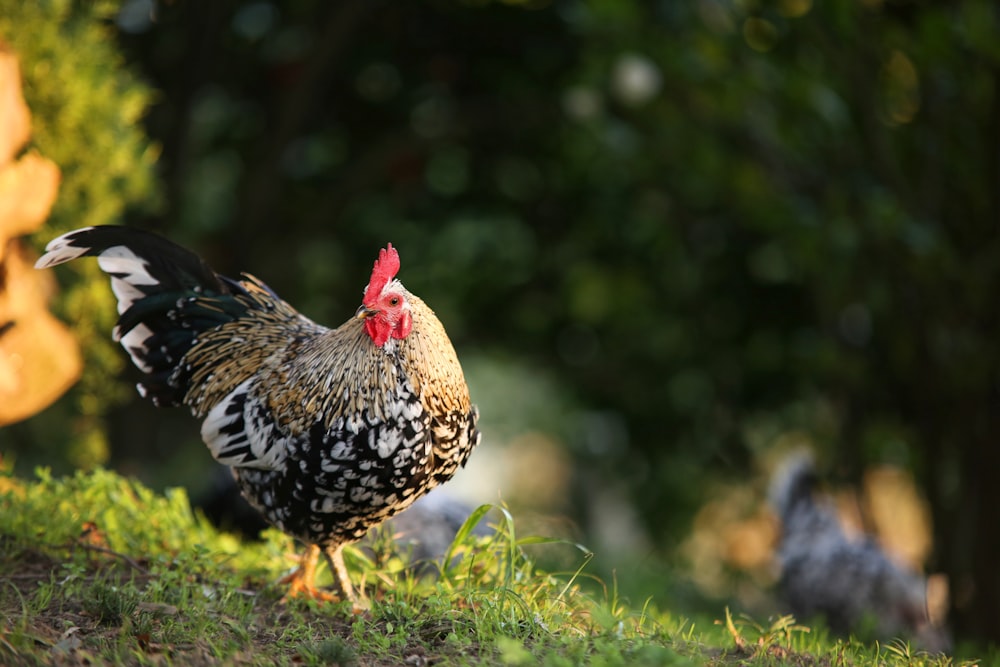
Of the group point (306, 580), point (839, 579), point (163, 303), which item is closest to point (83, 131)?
point (163, 303)

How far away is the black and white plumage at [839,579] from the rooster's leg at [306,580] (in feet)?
12.8

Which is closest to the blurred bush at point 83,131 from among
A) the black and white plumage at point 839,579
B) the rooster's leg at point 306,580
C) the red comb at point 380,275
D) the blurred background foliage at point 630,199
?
the blurred background foliage at point 630,199

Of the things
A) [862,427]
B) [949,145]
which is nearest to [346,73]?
[949,145]

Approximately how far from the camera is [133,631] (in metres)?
3.39

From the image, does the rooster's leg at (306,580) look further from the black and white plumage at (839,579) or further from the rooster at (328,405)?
the black and white plumage at (839,579)

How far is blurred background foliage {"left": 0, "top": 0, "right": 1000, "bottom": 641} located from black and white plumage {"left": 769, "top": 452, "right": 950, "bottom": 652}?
0.42m

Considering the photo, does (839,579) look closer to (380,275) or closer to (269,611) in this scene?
(269,611)

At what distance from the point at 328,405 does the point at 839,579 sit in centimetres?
477

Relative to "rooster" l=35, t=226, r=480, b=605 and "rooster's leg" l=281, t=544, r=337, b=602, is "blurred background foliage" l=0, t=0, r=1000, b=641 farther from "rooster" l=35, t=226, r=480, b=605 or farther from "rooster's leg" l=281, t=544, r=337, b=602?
"rooster's leg" l=281, t=544, r=337, b=602

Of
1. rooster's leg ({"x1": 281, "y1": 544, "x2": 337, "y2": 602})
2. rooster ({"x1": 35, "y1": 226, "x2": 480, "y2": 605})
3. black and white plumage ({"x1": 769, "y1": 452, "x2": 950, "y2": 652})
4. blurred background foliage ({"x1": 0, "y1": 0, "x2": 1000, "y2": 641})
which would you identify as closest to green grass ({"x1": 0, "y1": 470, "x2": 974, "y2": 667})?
rooster's leg ({"x1": 281, "y1": 544, "x2": 337, "y2": 602})

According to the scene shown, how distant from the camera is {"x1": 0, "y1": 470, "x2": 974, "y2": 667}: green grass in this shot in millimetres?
3246

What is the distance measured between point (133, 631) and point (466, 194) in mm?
5657

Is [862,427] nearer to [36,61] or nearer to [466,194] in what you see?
[466,194]

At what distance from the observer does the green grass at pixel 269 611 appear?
10.6ft
